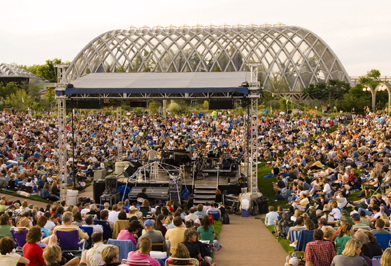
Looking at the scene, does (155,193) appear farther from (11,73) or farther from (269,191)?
(11,73)

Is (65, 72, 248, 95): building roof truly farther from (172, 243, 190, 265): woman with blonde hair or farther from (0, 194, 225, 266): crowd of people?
(172, 243, 190, 265): woman with blonde hair

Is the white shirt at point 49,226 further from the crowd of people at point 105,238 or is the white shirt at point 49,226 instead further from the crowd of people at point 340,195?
the crowd of people at point 340,195

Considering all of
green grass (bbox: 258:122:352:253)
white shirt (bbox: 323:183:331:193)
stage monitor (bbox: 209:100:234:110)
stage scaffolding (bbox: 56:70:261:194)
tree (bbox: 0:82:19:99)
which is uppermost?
tree (bbox: 0:82:19:99)

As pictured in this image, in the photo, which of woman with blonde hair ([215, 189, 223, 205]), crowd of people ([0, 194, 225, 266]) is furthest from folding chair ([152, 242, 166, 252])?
woman with blonde hair ([215, 189, 223, 205])

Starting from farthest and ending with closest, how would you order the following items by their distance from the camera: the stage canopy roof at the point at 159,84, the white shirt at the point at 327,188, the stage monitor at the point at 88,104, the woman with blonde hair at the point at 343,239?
the stage monitor at the point at 88,104
the stage canopy roof at the point at 159,84
the white shirt at the point at 327,188
the woman with blonde hair at the point at 343,239

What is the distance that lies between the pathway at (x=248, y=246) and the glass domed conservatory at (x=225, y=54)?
49.3 m

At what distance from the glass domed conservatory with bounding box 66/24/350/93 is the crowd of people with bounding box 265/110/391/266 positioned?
35.4m

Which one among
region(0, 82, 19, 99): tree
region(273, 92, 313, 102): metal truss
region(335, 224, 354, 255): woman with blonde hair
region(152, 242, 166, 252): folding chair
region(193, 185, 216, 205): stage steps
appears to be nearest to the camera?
region(152, 242, 166, 252): folding chair

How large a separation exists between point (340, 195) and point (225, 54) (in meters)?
53.3

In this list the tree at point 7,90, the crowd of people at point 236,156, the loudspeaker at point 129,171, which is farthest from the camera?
the tree at point 7,90

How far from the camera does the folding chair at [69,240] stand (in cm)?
732

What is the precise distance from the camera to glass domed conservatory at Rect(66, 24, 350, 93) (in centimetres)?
6288

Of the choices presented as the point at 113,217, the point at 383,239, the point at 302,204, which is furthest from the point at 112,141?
the point at 383,239

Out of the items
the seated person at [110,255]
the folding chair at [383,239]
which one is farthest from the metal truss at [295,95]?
the seated person at [110,255]
